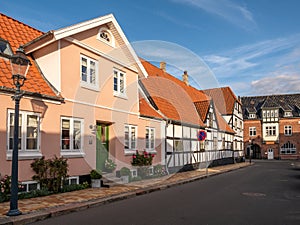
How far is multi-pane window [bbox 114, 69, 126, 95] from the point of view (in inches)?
592

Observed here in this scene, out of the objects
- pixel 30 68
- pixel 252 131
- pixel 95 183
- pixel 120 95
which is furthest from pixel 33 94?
pixel 252 131

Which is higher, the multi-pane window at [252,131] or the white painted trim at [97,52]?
the white painted trim at [97,52]

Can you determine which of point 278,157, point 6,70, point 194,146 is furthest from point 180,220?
point 278,157

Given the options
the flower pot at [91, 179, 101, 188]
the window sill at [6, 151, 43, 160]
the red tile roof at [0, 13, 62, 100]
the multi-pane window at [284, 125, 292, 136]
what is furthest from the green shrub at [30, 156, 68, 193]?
the multi-pane window at [284, 125, 292, 136]

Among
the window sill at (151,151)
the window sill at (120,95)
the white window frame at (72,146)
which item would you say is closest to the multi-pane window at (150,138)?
the window sill at (151,151)

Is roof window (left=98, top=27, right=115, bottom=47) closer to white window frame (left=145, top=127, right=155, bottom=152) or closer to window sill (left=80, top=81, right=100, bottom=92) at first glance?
window sill (left=80, top=81, right=100, bottom=92)

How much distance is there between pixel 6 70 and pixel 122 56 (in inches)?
252

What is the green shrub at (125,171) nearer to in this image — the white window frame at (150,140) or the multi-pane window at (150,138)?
the white window frame at (150,140)

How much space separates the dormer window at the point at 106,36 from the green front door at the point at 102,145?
3.81m

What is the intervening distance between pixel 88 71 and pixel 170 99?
11123 mm

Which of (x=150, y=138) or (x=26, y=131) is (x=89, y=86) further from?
(x=150, y=138)

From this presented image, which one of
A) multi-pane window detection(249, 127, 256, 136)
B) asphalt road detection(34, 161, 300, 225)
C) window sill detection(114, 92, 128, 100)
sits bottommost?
asphalt road detection(34, 161, 300, 225)

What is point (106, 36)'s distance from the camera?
→ 573 inches

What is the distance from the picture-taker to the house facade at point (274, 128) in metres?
51.8
